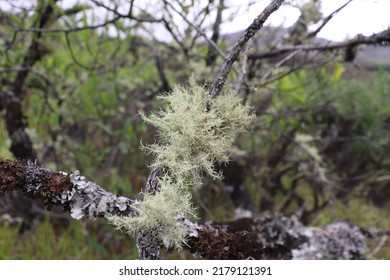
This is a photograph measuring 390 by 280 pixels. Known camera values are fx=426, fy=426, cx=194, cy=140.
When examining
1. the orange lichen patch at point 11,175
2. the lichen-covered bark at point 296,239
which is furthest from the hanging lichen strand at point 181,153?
the lichen-covered bark at point 296,239

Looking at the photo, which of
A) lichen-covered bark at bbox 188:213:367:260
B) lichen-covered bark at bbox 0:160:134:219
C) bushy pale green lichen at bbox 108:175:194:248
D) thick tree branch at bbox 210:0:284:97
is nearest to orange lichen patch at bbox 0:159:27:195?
lichen-covered bark at bbox 0:160:134:219

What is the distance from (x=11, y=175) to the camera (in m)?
0.72

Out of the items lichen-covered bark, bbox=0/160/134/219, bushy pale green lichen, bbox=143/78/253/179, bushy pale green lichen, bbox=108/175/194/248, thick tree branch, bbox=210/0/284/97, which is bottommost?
bushy pale green lichen, bbox=108/175/194/248

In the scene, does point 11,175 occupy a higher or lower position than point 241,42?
lower

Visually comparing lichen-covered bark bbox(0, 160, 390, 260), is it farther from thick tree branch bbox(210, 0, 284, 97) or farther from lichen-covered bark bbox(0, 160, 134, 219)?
thick tree branch bbox(210, 0, 284, 97)

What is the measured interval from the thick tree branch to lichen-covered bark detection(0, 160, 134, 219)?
252mm

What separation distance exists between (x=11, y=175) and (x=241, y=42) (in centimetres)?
45

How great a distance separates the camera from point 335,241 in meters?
1.37

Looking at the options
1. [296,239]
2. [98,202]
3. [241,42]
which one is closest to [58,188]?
[98,202]

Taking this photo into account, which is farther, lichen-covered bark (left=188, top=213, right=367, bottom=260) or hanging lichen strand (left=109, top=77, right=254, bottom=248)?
lichen-covered bark (left=188, top=213, right=367, bottom=260)

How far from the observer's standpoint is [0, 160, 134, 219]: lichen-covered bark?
2.36ft

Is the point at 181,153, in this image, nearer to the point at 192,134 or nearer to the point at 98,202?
the point at 192,134

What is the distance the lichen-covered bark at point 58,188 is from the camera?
28.4 inches

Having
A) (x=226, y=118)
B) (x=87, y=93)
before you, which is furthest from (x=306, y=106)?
(x=226, y=118)
